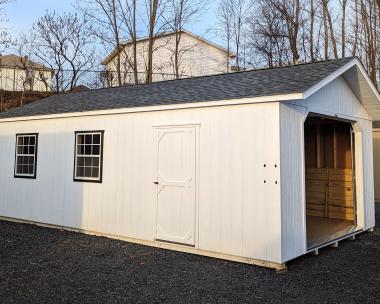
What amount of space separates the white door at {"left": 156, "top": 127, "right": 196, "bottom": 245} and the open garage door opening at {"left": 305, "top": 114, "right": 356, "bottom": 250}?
12.5 ft

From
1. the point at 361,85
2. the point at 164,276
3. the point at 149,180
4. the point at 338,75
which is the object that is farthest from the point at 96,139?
the point at 361,85

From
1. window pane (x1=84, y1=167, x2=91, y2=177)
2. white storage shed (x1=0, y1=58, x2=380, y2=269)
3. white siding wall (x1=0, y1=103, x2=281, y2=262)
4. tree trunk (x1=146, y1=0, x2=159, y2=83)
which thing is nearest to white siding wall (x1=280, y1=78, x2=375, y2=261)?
white storage shed (x1=0, y1=58, x2=380, y2=269)

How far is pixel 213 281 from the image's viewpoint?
5266 mm

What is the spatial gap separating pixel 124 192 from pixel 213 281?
321 cm

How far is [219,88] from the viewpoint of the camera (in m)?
7.56

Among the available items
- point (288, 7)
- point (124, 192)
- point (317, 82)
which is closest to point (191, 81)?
point (124, 192)

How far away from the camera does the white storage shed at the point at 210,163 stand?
6.06 m

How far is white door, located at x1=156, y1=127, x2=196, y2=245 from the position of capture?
6.85 m

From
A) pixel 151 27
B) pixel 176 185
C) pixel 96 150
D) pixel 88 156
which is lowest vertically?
pixel 176 185

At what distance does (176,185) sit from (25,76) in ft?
61.8

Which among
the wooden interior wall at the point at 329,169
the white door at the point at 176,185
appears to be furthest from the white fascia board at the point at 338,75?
the white door at the point at 176,185

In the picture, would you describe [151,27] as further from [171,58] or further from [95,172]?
[95,172]

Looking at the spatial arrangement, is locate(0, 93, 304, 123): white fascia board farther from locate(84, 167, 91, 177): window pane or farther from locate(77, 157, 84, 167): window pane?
locate(84, 167, 91, 177): window pane

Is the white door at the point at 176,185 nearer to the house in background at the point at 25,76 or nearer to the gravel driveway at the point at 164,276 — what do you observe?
the gravel driveway at the point at 164,276
